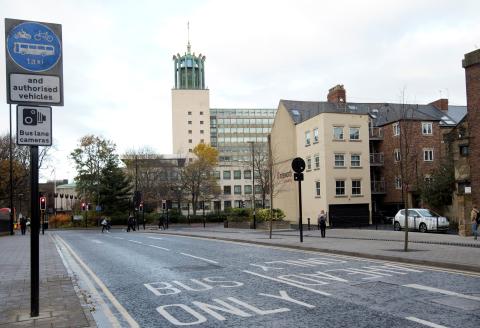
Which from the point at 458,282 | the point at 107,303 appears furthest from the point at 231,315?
the point at 458,282

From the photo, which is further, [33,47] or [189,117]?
[189,117]

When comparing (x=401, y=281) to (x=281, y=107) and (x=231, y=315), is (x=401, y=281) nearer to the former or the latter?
(x=231, y=315)

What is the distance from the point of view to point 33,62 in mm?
7172

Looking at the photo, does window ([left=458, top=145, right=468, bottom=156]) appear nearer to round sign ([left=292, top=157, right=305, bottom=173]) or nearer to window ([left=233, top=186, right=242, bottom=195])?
round sign ([left=292, top=157, right=305, bottom=173])

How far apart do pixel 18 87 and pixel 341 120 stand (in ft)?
147

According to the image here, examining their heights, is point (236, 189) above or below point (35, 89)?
above

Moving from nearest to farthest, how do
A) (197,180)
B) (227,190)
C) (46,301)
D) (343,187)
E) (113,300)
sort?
(46,301) < (113,300) < (343,187) < (197,180) < (227,190)

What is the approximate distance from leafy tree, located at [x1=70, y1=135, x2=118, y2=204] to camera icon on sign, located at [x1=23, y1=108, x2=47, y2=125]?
64143mm

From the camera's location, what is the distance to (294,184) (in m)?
54.2

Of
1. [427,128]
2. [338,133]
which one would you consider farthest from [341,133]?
[427,128]

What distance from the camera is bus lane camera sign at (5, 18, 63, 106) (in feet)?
23.1

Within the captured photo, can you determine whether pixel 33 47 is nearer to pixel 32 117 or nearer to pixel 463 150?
pixel 32 117

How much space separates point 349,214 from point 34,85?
145 feet

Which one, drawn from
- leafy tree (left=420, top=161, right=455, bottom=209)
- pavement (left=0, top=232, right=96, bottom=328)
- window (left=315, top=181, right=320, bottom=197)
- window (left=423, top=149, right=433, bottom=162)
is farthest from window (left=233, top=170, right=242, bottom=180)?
pavement (left=0, top=232, right=96, bottom=328)
